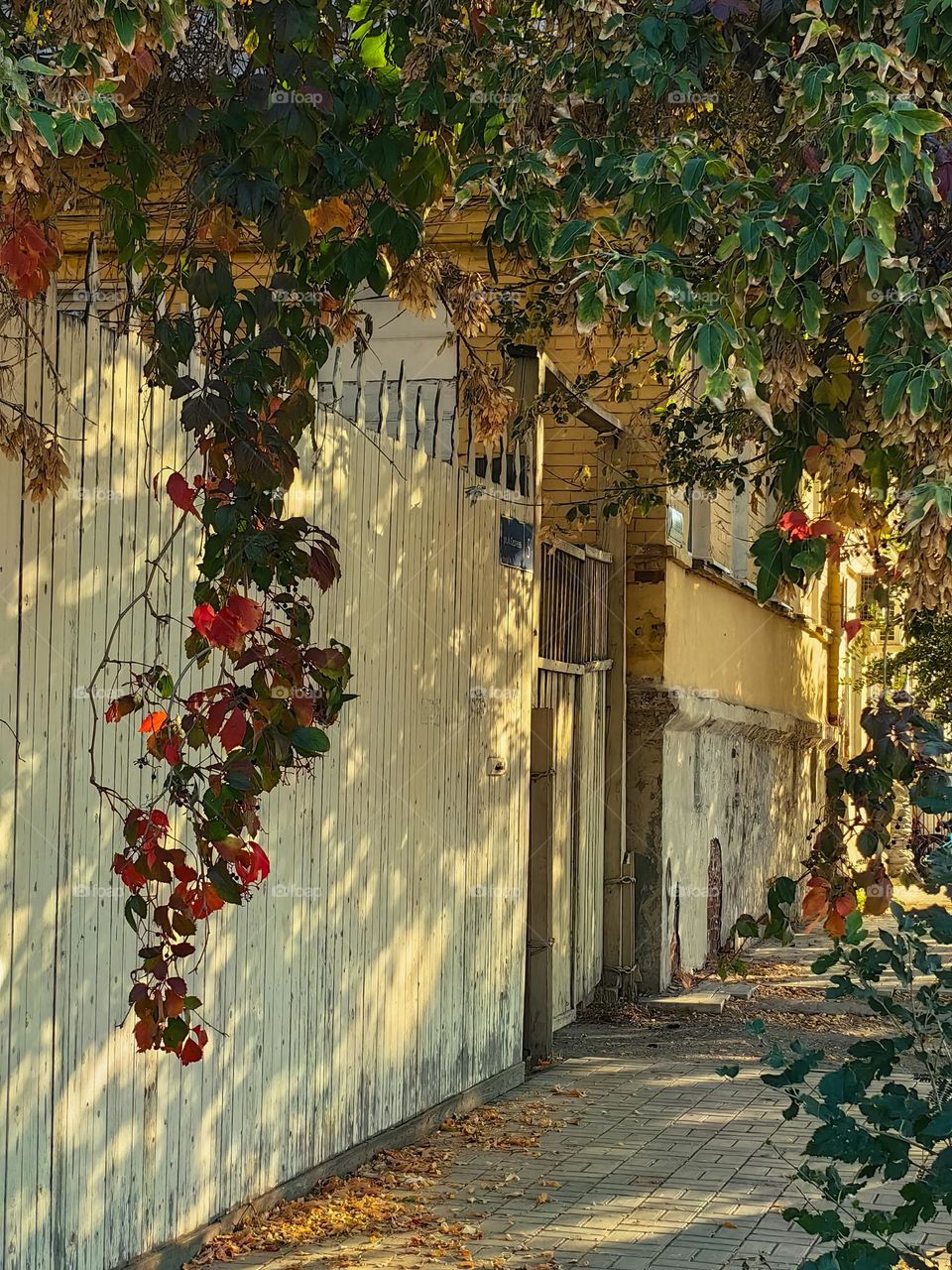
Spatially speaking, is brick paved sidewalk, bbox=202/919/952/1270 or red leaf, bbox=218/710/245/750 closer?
red leaf, bbox=218/710/245/750

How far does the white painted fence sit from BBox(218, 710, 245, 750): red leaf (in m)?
1.67

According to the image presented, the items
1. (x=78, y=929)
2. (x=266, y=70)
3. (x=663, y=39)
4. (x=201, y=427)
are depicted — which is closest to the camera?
(x=201, y=427)

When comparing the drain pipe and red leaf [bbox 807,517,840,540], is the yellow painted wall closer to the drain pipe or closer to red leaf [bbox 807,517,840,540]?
the drain pipe

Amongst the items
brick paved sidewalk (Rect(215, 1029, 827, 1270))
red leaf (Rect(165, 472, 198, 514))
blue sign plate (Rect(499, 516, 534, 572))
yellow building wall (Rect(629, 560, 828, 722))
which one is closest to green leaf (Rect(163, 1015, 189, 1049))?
red leaf (Rect(165, 472, 198, 514))

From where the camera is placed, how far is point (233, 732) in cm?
359

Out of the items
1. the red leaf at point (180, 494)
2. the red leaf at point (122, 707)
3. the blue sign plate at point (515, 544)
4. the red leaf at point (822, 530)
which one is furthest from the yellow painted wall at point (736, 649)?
the red leaf at point (180, 494)

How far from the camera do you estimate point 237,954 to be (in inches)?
253

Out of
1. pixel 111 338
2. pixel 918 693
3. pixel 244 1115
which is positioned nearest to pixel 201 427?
pixel 111 338

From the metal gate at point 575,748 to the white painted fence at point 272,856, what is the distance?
1.10 metres

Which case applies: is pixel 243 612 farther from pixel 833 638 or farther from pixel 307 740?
pixel 833 638

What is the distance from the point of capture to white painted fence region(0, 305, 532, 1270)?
5203 millimetres

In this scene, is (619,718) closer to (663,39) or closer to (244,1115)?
(244,1115)

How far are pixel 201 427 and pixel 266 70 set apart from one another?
4.29 ft

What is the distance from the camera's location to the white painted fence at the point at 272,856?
17.1ft
